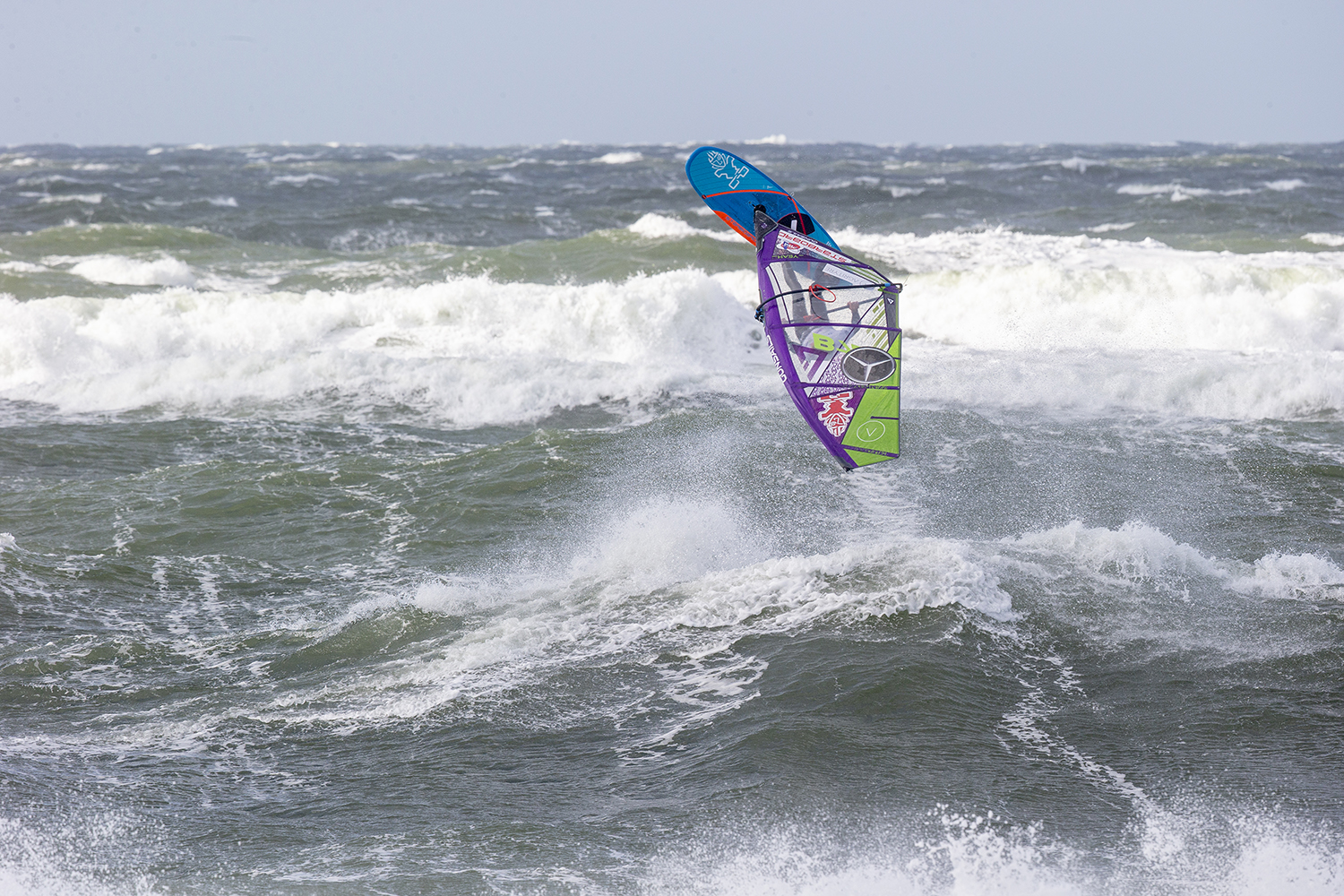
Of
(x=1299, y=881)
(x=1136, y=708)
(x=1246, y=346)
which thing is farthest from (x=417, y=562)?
(x=1246, y=346)

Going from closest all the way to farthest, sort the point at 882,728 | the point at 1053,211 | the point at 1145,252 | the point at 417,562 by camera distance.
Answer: the point at 882,728
the point at 417,562
the point at 1145,252
the point at 1053,211

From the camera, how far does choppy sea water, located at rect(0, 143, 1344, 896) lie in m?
5.27

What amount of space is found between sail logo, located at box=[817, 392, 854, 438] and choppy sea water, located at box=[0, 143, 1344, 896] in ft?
4.06

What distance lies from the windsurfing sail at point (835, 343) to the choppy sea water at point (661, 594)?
1.21 meters

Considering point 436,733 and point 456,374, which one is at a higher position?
point 456,374

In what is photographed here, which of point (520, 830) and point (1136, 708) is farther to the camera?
point (1136, 708)

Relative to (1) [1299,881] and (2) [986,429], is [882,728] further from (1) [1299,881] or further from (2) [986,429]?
(2) [986,429]

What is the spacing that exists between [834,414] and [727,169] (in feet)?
9.70

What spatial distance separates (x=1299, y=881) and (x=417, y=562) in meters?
6.65

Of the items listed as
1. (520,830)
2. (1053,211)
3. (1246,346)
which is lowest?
(520,830)

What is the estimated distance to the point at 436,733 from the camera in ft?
20.7

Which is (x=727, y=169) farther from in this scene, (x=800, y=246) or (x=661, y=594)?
(x=661, y=594)

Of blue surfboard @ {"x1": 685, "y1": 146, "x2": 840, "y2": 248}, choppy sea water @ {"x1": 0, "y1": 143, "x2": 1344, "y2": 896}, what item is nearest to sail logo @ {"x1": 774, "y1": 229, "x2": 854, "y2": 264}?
blue surfboard @ {"x1": 685, "y1": 146, "x2": 840, "y2": 248}

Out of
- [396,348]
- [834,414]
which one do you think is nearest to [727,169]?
[834,414]
